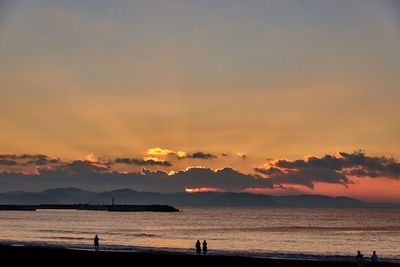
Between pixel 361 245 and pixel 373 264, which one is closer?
pixel 373 264

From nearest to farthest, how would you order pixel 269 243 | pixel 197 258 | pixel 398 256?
pixel 197 258 < pixel 398 256 < pixel 269 243

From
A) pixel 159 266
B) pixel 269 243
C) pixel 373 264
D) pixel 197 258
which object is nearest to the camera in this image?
pixel 159 266

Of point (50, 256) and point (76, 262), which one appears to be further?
point (50, 256)

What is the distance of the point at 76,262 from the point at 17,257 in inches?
289

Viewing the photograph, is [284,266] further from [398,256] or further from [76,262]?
[398,256]

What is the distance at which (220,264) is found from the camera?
154ft

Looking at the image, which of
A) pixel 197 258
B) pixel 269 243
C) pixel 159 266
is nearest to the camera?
pixel 159 266

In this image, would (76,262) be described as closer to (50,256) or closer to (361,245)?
(50,256)

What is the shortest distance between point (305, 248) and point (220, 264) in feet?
110

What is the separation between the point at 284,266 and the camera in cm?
4669

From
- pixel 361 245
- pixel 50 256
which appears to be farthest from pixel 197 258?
pixel 361 245

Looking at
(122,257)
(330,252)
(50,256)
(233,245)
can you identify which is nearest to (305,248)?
(330,252)

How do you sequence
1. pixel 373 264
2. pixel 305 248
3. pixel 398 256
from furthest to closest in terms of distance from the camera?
1. pixel 305 248
2. pixel 398 256
3. pixel 373 264

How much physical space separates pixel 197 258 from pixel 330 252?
2799 centimetres
